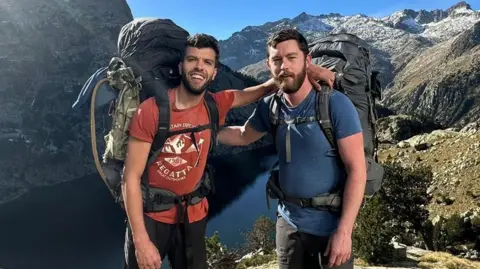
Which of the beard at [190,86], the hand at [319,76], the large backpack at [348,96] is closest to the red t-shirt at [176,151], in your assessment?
the beard at [190,86]

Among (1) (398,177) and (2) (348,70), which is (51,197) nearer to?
(1) (398,177)

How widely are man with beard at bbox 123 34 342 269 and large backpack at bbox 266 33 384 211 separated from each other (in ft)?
1.48

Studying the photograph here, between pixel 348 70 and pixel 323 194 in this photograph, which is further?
pixel 348 70

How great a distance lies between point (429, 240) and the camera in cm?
3644

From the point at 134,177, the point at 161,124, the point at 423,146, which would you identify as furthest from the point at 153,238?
the point at 423,146

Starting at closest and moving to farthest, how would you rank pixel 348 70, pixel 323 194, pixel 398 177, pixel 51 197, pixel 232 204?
1. pixel 323 194
2. pixel 348 70
3. pixel 398 177
4. pixel 232 204
5. pixel 51 197

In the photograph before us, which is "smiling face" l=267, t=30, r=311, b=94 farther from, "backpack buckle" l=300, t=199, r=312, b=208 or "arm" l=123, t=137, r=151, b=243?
"arm" l=123, t=137, r=151, b=243

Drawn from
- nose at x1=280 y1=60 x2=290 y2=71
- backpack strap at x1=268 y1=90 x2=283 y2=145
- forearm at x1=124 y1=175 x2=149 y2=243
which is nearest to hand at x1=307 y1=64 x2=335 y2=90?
nose at x1=280 y1=60 x2=290 y2=71

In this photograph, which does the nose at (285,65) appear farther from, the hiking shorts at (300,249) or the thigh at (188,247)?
the thigh at (188,247)

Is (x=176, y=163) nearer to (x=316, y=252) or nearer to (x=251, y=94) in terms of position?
(x=251, y=94)

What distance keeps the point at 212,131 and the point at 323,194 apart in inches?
80.5

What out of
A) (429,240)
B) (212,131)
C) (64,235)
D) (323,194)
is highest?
(212,131)

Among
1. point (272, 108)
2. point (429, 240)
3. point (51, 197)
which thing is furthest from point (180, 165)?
point (51, 197)

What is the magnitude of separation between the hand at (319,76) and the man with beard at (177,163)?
0.7 inches
